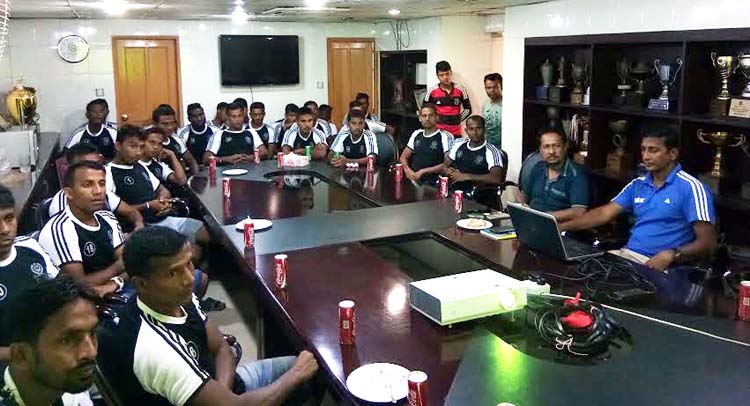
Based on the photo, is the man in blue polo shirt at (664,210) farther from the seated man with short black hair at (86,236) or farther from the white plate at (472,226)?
the seated man with short black hair at (86,236)

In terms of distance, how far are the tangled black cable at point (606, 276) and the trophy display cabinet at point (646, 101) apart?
1670mm

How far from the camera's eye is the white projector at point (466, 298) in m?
1.98

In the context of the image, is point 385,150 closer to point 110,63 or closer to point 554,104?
point 554,104

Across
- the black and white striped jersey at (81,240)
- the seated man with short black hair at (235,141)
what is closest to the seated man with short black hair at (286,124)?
the seated man with short black hair at (235,141)

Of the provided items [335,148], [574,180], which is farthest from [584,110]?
[335,148]

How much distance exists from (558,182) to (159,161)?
2.98 m

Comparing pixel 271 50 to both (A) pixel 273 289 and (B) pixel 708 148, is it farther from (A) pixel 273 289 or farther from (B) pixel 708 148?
(A) pixel 273 289

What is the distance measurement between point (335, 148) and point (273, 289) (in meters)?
3.37

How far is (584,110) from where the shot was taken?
5.04m

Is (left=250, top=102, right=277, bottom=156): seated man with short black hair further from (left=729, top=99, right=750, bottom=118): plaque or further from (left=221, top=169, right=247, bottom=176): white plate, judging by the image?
(left=729, top=99, right=750, bottom=118): plaque

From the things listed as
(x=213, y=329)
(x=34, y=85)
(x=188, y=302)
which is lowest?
(x=213, y=329)

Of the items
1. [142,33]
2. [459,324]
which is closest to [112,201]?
[459,324]

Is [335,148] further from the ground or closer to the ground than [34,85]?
closer to the ground

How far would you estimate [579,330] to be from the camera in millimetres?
1845
